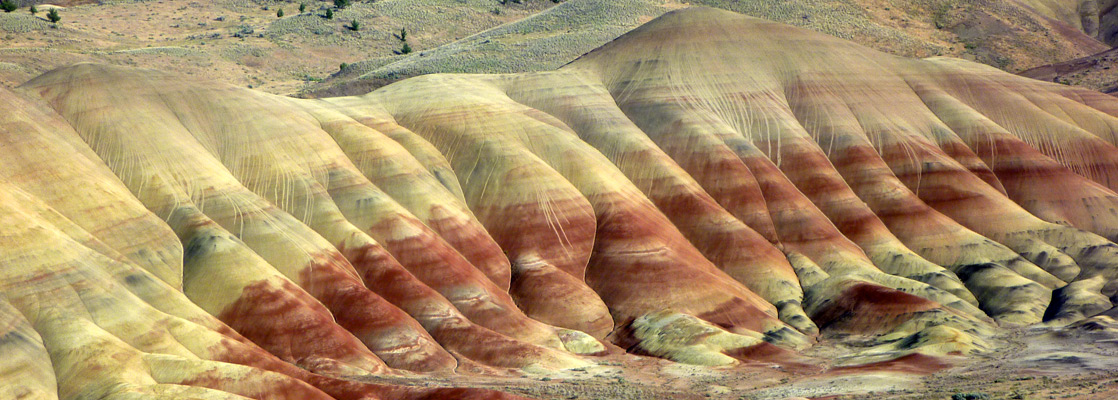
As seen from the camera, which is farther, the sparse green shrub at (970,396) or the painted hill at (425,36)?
the painted hill at (425,36)

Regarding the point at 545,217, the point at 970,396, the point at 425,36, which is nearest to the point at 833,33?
the point at 425,36

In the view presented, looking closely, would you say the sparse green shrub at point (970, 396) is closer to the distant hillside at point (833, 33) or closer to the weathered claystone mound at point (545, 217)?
the weathered claystone mound at point (545, 217)

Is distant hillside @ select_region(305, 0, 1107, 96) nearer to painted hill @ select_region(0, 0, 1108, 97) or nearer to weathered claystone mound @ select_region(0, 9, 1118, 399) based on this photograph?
painted hill @ select_region(0, 0, 1108, 97)

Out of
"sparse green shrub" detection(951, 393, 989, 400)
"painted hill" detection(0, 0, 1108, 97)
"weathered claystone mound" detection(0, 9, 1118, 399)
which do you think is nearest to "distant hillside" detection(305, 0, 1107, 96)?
"painted hill" detection(0, 0, 1108, 97)

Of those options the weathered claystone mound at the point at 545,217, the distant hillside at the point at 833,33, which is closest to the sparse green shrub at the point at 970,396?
the weathered claystone mound at the point at 545,217

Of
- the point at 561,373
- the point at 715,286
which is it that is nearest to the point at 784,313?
the point at 715,286

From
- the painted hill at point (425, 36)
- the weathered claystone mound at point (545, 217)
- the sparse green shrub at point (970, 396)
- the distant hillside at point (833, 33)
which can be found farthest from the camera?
the painted hill at point (425, 36)

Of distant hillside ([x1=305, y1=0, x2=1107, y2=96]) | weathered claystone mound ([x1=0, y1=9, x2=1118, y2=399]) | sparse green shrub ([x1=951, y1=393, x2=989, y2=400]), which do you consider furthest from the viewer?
distant hillside ([x1=305, y1=0, x2=1107, y2=96])

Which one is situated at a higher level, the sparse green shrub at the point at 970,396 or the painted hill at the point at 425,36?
the sparse green shrub at the point at 970,396
